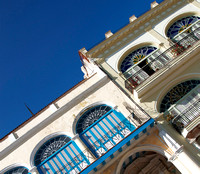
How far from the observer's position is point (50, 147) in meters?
12.7

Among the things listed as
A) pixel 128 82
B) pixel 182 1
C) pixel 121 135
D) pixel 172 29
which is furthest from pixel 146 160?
pixel 182 1

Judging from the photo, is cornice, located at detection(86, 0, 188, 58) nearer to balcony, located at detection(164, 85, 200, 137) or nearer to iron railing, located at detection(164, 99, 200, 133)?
balcony, located at detection(164, 85, 200, 137)

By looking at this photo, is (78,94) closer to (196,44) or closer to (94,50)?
(94,50)

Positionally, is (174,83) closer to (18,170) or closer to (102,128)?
(102,128)

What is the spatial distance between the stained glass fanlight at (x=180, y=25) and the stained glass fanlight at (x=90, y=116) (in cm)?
735

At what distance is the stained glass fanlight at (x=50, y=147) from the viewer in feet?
40.7

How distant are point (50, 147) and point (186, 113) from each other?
7858 mm

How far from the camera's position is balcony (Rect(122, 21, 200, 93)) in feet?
43.7

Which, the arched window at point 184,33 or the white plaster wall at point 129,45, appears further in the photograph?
the white plaster wall at point 129,45

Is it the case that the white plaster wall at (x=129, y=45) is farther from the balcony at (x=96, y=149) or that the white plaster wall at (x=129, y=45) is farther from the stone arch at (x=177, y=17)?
the balcony at (x=96, y=149)

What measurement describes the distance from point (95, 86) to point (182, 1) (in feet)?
33.8

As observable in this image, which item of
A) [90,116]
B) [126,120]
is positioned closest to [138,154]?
[126,120]

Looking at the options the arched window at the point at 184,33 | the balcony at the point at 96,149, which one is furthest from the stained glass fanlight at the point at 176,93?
the arched window at the point at 184,33

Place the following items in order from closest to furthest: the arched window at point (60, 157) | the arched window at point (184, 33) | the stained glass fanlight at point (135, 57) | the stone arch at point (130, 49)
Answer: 1. the arched window at point (60, 157)
2. the arched window at point (184, 33)
3. the stained glass fanlight at point (135, 57)
4. the stone arch at point (130, 49)
